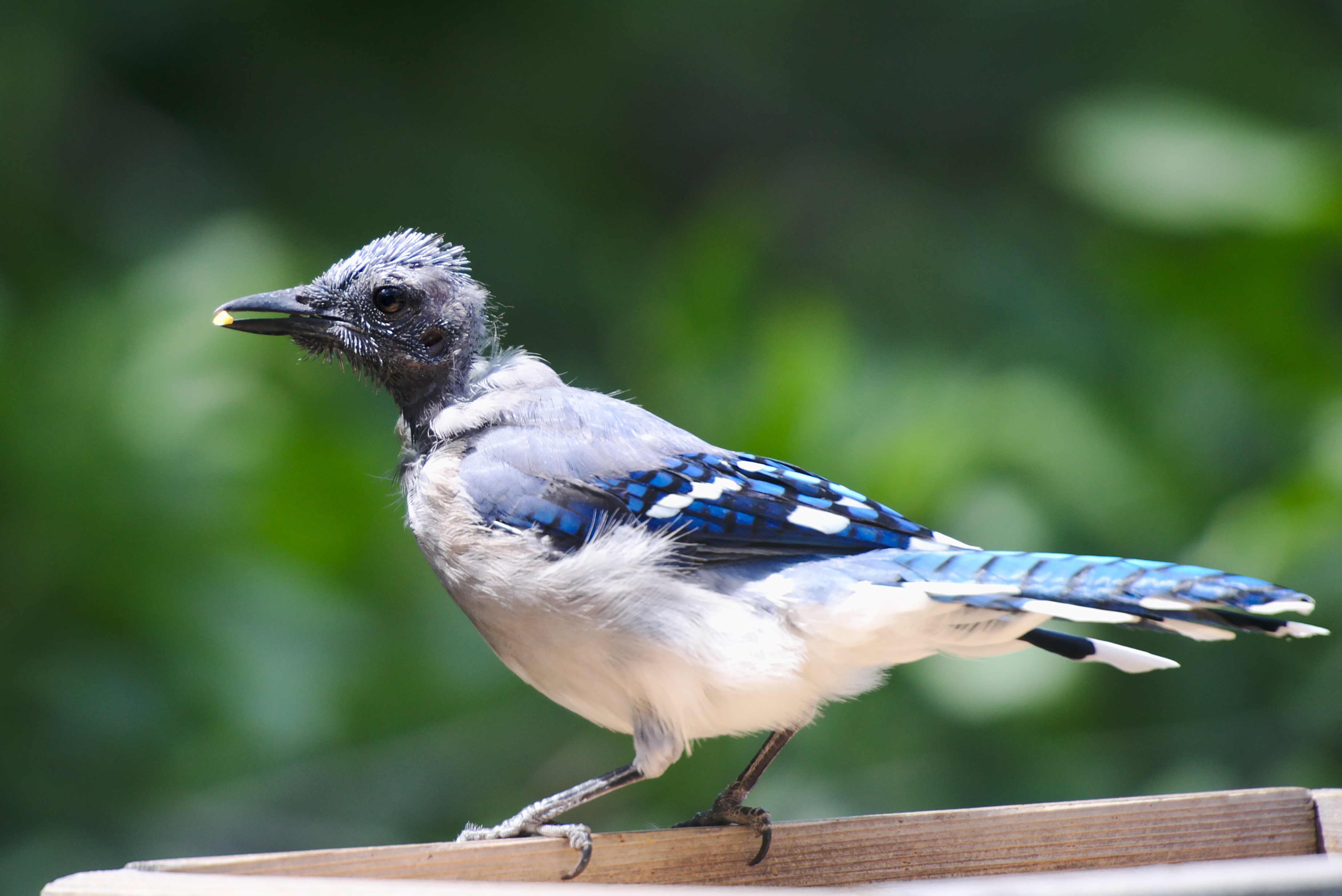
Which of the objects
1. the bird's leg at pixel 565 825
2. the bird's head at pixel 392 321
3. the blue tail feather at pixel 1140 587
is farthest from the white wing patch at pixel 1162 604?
the bird's head at pixel 392 321

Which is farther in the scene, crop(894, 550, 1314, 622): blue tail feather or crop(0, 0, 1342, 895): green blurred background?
crop(0, 0, 1342, 895): green blurred background

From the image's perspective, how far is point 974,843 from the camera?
5.47 feet

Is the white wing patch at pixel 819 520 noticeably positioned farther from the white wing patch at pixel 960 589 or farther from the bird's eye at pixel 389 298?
the bird's eye at pixel 389 298

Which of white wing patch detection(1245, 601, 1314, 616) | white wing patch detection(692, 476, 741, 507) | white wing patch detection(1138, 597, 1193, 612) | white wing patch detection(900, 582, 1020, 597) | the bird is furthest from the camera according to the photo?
white wing patch detection(692, 476, 741, 507)

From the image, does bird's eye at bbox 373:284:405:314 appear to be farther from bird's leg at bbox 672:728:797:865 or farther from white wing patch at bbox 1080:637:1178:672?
white wing patch at bbox 1080:637:1178:672

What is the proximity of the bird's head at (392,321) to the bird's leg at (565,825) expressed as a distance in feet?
2.25

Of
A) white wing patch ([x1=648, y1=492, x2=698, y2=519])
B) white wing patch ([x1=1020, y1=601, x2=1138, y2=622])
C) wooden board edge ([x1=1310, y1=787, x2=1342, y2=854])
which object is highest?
white wing patch ([x1=648, y1=492, x2=698, y2=519])

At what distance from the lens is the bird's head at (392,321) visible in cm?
201

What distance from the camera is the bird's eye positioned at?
2018 mm

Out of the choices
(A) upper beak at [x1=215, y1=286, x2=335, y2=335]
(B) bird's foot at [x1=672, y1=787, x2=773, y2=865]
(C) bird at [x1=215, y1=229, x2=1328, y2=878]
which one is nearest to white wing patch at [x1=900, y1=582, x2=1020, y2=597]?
(C) bird at [x1=215, y1=229, x2=1328, y2=878]

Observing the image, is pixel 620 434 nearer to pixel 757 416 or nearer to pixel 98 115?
pixel 757 416

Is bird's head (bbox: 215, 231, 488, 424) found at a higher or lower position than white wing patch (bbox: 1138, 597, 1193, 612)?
higher

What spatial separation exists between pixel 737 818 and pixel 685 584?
1.15ft

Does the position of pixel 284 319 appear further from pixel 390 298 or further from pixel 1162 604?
pixel 1162 604
